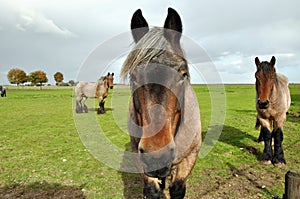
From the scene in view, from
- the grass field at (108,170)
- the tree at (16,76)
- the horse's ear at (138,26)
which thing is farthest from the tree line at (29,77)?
the horse's ear at (138,26)

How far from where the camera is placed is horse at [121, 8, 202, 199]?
7.42 feet

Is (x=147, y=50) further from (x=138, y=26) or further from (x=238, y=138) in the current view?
(x=238, y=138)

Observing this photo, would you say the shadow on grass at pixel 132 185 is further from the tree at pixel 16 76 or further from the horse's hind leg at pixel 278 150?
the tree at pixel 16 76

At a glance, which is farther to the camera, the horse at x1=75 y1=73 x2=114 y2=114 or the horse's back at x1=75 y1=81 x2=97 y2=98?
the horse's back at x1=75 y1=81 x2=97 y2=98

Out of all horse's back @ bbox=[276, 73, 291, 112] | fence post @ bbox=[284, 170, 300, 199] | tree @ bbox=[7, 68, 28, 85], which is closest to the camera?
fence post @ bbox=[284, 170, 300, 199]

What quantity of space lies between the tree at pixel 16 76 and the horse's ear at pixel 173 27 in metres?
117

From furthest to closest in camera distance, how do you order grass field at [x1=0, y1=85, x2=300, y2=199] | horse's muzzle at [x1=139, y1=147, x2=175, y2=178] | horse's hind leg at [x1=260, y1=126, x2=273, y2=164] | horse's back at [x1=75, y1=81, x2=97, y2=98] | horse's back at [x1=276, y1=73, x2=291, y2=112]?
1. horse's back at [x1=75, y1=81, x2=97, y2=98]
2. horse's back at [x1=276, y1=73, x2=291, y2=112]
3. horse's hind leg at [x1=260, y1=126, x2=273, y2=164]
4. grass field at [x1=0, y1=85, x2=300, y2=199]
5. horse's muzzle at [x1=139, y1=147, x2=175, y2=178]

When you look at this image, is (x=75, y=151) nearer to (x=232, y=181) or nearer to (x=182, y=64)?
(x=232, y=181)

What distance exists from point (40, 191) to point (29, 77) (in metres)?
110

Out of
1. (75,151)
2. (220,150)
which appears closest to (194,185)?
(220,150)

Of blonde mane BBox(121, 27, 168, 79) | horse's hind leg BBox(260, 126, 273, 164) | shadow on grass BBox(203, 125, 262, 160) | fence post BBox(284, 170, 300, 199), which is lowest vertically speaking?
shadow on grass BBox(203, 125, 262, 160)

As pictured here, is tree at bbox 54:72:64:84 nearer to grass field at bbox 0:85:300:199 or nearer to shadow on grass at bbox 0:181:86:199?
grass field at bbox 0:85:300:199

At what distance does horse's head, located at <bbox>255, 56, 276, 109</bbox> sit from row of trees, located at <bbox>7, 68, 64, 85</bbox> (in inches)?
4166

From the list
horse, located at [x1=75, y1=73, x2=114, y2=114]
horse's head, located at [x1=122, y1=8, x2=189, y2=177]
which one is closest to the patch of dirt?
horse's head, located at [x1=122, y1=8, x2=189, y2=177]
